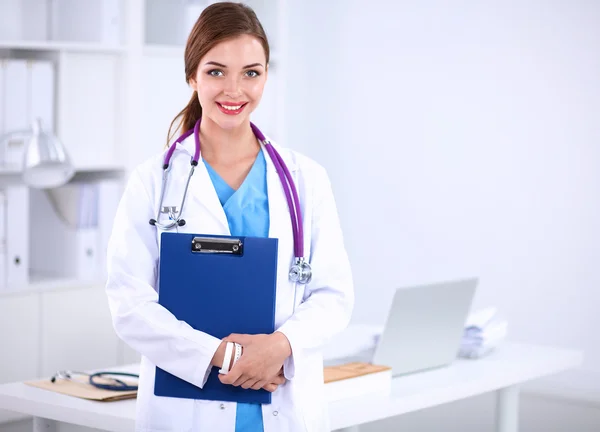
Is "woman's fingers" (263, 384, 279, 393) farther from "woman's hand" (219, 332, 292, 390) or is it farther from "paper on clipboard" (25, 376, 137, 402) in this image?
"paper on clipboard" (25, 376, 137, 402)

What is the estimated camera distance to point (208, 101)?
1.70 meters

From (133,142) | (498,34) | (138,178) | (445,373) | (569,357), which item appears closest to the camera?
(138,178)

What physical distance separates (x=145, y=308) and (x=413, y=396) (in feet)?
3.03

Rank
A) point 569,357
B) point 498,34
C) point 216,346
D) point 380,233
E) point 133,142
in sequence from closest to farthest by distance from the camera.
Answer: point 216,346 < point 569,357 < point 133,142 < point 498,34 < point 380,233

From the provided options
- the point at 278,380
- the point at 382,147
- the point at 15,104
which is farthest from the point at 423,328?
the point at 382,147

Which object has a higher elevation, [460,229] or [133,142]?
[133,142]

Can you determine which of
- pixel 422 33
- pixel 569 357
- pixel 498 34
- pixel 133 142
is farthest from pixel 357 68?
pixel 569 357

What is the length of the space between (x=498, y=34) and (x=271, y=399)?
3716 millimetres

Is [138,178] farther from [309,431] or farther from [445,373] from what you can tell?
[445,373]

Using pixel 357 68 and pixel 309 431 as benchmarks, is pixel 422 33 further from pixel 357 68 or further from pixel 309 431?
pixel 309 431

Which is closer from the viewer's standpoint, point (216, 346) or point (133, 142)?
point (216, 346)

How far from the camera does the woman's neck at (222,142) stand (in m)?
1.76

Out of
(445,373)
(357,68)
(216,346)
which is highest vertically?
(357,68)

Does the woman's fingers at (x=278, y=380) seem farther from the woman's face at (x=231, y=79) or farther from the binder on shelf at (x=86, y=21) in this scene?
the binder on shelf at (x=86, y=21)
